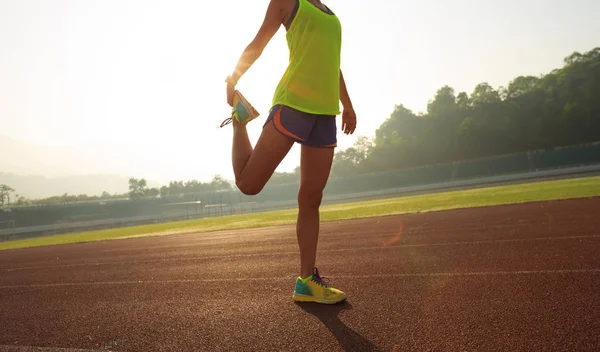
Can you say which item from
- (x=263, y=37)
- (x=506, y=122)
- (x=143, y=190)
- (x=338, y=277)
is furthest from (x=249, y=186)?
(x=143, y=190)

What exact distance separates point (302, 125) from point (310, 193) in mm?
581

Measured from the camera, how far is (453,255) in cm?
564

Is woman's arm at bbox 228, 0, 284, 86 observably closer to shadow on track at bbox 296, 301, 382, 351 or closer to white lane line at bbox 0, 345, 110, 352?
shadow on track at bbox 296, 301, 382, 351

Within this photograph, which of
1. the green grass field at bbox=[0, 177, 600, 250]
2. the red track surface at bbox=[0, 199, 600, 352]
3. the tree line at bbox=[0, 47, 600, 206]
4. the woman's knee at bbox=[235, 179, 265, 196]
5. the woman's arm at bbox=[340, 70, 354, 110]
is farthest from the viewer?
the tree line at bbox=[0, 47, 600, 206]

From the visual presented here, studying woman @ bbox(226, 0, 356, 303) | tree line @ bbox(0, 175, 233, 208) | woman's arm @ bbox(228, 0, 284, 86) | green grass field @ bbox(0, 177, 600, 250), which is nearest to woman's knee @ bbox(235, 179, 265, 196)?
woman @ bbox(226, 0, 356, 303)

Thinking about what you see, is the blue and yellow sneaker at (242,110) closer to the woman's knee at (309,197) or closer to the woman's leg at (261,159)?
the woman's leg at (261,159)

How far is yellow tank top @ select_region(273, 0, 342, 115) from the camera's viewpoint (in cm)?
328

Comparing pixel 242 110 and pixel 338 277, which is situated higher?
pixel 242 110

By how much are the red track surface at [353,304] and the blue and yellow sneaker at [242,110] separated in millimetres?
1526

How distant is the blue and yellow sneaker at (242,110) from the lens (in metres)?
3.45

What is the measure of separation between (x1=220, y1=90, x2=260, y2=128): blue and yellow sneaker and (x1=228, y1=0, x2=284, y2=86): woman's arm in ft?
0.65

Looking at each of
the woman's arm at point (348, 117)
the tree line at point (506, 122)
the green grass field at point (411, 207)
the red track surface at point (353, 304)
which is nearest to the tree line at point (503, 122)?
the tree line at point (506, 122)

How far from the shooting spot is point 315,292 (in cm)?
354

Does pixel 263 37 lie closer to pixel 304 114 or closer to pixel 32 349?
pixel 304 114
